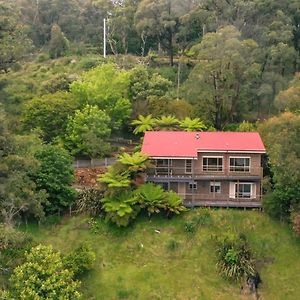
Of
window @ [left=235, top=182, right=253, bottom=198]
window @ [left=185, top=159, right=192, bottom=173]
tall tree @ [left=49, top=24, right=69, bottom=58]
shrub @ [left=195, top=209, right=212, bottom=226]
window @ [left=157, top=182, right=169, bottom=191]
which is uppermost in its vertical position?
tall tree @ [left=49, top=24, right=69, bottom=58]

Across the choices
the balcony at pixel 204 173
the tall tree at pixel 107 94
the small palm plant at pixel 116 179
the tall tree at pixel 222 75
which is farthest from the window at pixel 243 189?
the tall tree at pixel 107 94

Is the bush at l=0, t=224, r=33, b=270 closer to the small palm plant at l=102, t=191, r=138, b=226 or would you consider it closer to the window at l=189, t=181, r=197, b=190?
the small palm plant at l=102, t=191, r=138, b=226

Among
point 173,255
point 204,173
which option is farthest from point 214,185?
point 173,255

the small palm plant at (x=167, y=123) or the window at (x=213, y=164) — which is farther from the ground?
the small palm plant at (x=167, y=123)

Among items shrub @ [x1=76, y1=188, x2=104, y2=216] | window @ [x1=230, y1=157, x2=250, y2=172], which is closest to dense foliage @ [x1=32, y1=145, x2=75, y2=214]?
shrub @ [x1=76, y1=188, x2=104, y2=216]

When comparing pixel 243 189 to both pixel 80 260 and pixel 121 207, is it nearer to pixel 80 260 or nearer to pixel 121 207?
pixel 121 207

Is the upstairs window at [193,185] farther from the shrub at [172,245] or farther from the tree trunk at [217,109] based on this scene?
the tree trunk at [217,109]
